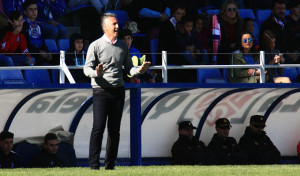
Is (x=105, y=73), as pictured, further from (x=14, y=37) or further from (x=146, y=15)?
(x=146, y=15)

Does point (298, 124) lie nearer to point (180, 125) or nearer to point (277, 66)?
point (277, 66)

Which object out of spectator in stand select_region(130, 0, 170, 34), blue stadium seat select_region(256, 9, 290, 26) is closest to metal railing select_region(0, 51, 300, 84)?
spectator in stand select_region(130, 0, 170, 34)

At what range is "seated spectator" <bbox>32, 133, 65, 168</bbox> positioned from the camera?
11.0m

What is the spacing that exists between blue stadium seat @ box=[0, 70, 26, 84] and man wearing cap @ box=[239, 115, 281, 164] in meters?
3.48

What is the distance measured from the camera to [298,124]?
41.8 feet

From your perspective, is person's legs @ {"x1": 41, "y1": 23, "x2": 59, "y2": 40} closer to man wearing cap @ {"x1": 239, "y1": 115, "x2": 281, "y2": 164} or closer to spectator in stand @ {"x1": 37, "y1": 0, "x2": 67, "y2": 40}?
spectator in stand @ {"x1": 37, "y1": 0, "x2": 67, "y2": 40}

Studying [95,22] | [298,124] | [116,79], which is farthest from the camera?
[95,22]

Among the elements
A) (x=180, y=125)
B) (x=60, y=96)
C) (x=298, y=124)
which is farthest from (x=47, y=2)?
(x=298, y=124)

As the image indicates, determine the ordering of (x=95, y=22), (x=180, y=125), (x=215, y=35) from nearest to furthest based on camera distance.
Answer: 1. (x=180, y=125)
2. (x=215, y=35)
3. (x=95, y=22)

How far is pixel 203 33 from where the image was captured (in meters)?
13.9

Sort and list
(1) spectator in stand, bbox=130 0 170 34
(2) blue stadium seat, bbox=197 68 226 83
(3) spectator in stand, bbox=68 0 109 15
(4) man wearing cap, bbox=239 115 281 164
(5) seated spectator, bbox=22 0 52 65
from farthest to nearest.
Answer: (3) spectator in stand, bbox=68 0 109 15, (1) spectator in stand, bbox=130 0 170 34, (5) seated spectator, bbox=22 0 52 65, (2) blue stadium seat, bbox=197 68 226 83, (4) man wearing cap, bbox=239 115 281 164

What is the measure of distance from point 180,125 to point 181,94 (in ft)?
1.61

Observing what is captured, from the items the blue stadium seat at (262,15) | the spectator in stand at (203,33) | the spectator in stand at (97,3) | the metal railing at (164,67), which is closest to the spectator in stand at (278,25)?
the blue stadium seat at (262,15)

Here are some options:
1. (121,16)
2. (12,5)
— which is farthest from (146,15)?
(12,5)
